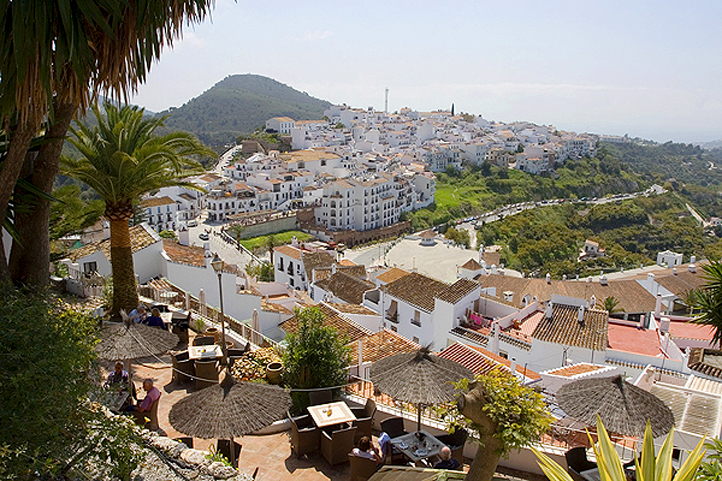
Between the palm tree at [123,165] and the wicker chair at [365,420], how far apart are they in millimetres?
6339

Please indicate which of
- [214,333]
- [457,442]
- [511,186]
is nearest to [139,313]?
[214,333]

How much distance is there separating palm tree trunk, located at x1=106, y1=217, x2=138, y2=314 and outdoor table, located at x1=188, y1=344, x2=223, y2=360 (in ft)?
10.3

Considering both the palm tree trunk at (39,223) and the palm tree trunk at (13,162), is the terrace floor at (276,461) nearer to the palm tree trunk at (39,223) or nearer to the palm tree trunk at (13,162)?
the palm tree trunk at (39,223)

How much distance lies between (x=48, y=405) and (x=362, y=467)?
12.8ft

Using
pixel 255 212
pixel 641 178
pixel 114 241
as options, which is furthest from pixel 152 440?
pixel 641 178

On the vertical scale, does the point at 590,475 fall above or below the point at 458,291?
above

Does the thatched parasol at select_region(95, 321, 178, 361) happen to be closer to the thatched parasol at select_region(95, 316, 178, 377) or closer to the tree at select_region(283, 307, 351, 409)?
the thatched parasol at select_region(95, 316, 178, 377)

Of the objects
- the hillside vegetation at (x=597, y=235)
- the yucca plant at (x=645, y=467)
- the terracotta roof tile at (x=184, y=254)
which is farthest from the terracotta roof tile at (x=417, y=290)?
the hillside vegetation at (x=597, y=235)

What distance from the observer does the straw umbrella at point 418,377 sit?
7980mm

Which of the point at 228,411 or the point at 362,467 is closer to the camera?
the point at 362,467

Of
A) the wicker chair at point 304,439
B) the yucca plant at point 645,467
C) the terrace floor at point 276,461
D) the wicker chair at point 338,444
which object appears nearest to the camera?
the yucca plant at point 645,467

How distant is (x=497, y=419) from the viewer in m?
4.96

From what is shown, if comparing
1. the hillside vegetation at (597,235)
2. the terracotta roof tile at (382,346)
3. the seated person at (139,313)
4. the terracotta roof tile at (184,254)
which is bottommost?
the hillside vegetation at (597,235)

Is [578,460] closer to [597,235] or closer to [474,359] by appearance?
[474,359]
